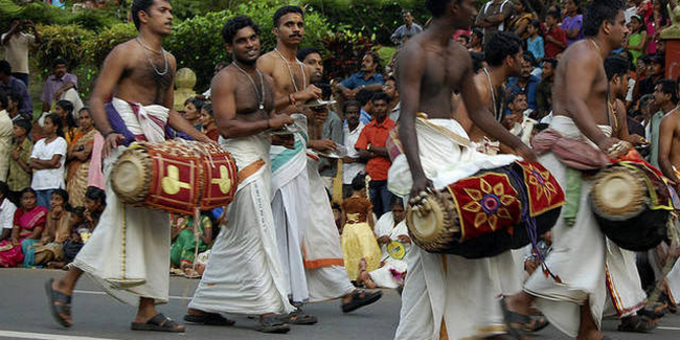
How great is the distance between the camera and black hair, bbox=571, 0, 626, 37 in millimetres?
7258

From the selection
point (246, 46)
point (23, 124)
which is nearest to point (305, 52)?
point (246, 46)

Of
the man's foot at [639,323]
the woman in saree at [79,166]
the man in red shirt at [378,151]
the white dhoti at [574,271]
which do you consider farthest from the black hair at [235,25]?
the woman in saree at [79,166]

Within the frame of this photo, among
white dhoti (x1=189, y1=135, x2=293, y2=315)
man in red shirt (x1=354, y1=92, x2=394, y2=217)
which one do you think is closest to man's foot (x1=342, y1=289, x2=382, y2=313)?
white dhoti (x1=189, y1=135, x2=293, y2=315)

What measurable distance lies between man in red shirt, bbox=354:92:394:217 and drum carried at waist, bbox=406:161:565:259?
7.15 metres

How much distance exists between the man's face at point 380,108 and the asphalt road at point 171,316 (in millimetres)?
3645

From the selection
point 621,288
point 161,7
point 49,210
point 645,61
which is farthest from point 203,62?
point 621,288

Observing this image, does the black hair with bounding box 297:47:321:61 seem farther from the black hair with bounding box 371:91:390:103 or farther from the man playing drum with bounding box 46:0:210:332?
the black hair with bounding box 371:91:390:103

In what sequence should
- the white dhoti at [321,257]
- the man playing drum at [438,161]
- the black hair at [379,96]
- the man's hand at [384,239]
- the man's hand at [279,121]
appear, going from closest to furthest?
the man playing drum at [438,161] < the man's hand at [279,121] < the white dhoti at [321,257] < the man's hand at [384,239] < the black hair at [379,96]

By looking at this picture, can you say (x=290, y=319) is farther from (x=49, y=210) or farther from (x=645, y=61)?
(x=645, y=61)

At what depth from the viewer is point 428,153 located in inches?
240

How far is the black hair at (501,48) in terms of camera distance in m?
7.48

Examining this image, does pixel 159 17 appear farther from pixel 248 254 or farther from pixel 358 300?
pixel 358 300

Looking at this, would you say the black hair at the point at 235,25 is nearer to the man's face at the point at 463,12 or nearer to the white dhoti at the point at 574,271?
the man's face at the point at 463,12

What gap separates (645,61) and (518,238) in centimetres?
998
